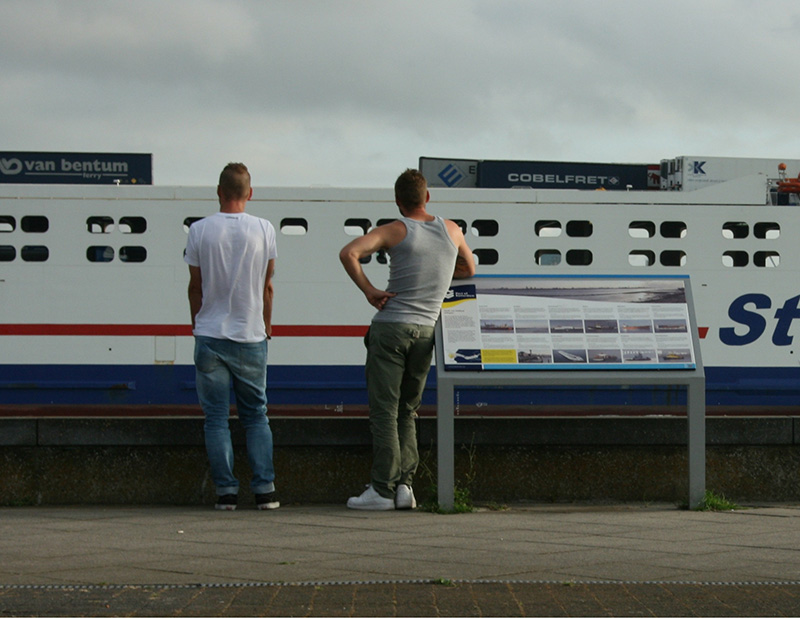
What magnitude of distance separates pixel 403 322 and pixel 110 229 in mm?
12910

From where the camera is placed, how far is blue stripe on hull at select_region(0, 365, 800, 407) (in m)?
18.4

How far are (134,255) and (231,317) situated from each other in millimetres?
12468

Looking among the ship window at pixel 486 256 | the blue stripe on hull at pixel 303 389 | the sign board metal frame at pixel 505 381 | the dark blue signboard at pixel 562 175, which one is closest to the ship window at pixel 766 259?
the blue stripe on hull at pixel 303 389

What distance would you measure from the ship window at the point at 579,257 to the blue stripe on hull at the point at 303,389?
6.64ft

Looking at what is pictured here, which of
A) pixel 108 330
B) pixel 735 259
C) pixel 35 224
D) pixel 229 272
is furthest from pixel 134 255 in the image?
pixel 229 272

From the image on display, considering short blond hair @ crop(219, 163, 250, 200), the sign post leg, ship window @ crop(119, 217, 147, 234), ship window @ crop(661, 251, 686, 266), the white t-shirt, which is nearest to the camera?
the white t-shirt

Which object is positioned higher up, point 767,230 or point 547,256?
point 767,230

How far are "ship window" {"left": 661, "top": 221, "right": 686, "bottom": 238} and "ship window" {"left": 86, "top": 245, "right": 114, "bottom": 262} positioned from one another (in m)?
8.85

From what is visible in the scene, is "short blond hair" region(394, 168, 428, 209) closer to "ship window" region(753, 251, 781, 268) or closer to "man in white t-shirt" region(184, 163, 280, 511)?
"man in white t-shirt" region(184, 163, 280, 511)

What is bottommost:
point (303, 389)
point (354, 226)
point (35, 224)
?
point (303, 389)

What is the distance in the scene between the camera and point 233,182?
21.9ft

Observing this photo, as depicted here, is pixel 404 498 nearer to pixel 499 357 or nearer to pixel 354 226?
pixel 499 357

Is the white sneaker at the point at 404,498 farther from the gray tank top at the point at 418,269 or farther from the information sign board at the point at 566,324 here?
the gray tank top at the point at 418,269

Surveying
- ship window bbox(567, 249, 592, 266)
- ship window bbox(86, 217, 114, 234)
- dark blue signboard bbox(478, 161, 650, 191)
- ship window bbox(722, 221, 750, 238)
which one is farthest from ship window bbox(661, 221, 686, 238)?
ship window bbox(86, 217, 114, 234)
